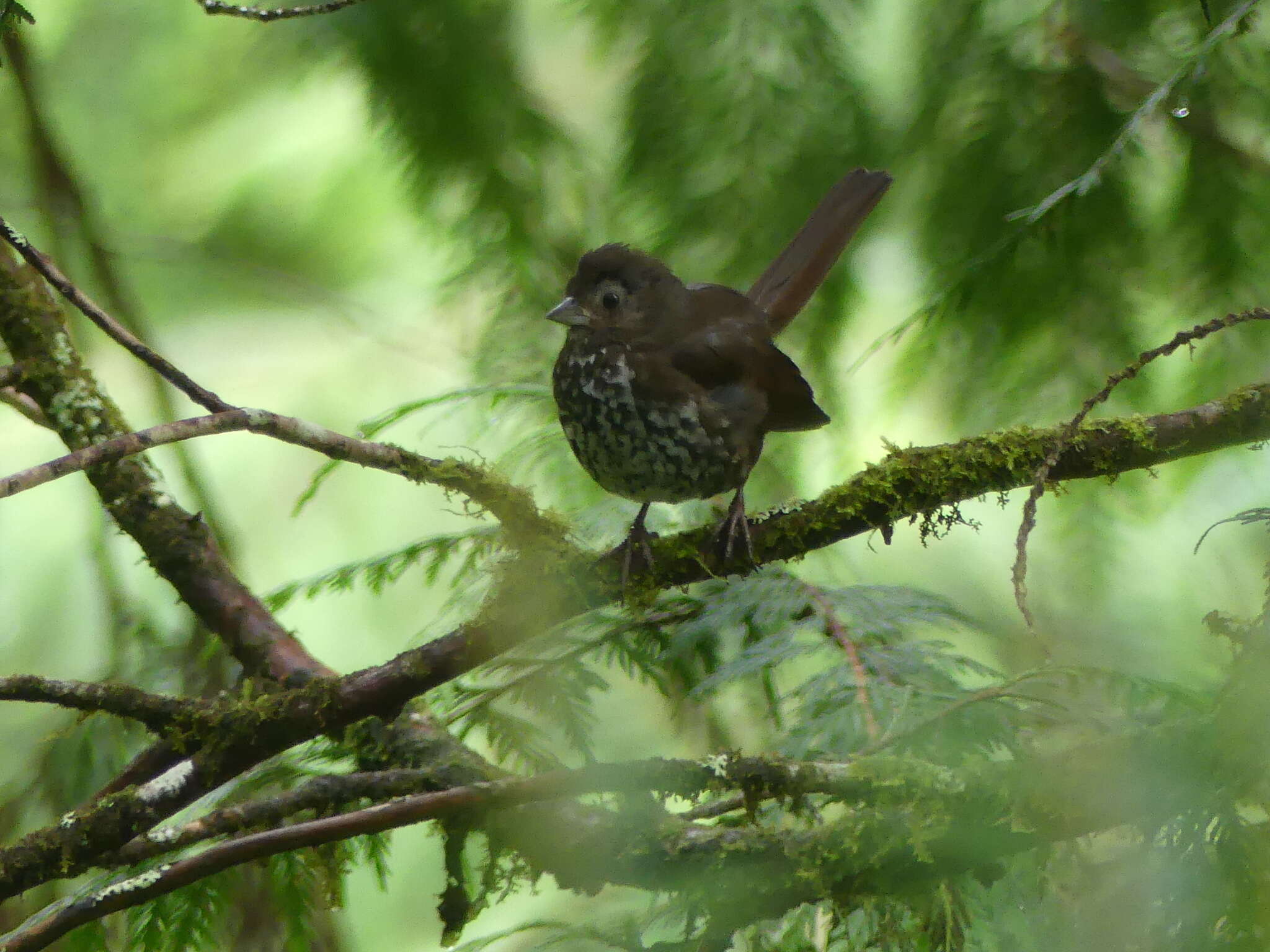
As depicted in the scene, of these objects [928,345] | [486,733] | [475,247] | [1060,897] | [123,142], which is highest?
[123,142]

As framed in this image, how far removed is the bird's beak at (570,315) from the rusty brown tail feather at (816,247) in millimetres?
409

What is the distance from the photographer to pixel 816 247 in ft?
8.45

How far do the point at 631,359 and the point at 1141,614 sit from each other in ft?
4.05

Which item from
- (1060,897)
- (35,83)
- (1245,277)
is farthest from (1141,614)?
(35,83)

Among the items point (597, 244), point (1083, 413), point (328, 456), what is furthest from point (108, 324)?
point (597, 244)

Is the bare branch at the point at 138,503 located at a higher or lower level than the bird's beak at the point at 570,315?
lower

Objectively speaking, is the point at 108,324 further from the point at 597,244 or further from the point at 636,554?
the point at 597,244

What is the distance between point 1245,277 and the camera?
2.35 m

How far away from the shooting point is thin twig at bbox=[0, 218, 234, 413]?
146 cm

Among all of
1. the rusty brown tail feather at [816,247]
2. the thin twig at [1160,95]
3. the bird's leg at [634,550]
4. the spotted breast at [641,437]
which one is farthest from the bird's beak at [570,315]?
the thin twig at [1160,95]

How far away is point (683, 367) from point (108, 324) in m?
1.32

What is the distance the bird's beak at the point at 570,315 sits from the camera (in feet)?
8.68

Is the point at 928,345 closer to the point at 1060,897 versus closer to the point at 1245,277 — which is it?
the point at 1245,277

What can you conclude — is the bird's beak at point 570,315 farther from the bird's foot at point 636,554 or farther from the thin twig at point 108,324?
the thin twig at point 108,324
